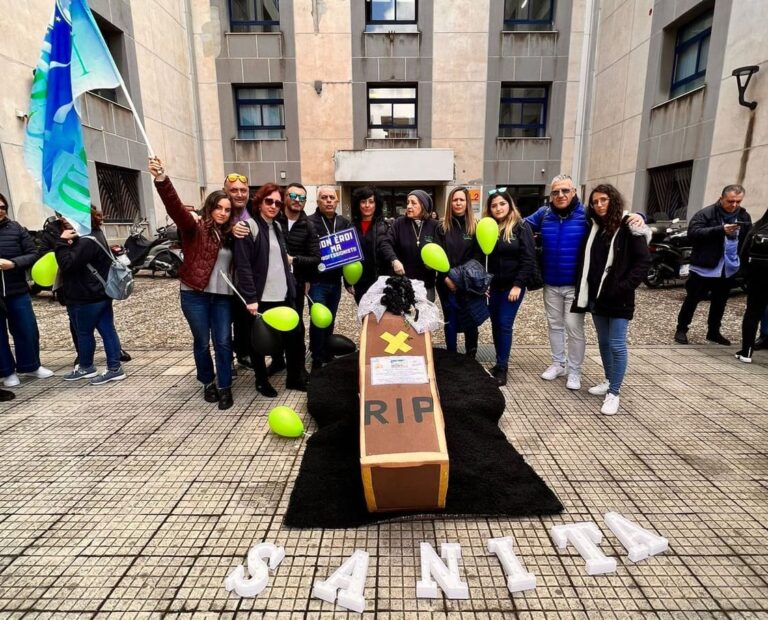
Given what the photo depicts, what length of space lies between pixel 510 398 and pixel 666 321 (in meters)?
4.35

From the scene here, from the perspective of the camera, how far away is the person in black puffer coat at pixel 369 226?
441 centimetres

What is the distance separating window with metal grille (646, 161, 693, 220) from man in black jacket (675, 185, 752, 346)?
6.66 metres

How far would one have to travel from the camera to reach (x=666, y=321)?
681 centimetres

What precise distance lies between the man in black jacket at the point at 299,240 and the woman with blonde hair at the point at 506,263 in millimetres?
1628

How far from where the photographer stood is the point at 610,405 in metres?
3.69

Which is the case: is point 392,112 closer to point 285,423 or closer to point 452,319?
point 452,319

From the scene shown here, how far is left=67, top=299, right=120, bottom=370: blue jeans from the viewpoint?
164 inches

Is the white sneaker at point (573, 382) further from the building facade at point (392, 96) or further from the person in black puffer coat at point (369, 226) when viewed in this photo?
the building facade at point (392, 96)

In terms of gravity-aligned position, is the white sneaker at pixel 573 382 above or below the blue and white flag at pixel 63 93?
below

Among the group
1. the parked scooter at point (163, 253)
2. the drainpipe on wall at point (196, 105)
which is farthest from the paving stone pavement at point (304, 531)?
the drainpipe on wall at point (196, 105)

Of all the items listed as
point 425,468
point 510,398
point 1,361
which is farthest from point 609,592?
point 1,361

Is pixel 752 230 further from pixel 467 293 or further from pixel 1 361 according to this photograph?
pixel 1 361

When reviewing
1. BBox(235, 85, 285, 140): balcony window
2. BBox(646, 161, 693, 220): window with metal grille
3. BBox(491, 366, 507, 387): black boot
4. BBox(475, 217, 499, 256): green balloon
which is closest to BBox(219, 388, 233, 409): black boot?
BBox(491, 366, 507, 387): black boot

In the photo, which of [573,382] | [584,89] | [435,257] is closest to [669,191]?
[584,89]
